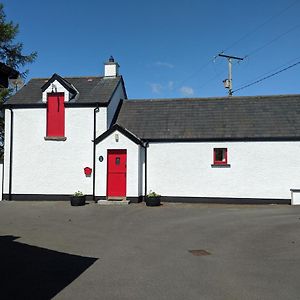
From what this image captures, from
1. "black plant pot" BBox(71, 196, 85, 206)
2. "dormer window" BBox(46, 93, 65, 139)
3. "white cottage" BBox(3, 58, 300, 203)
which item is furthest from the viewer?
"dormer window" BBox(46, 93, 65, 139)

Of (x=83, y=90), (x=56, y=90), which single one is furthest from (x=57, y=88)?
(x=83, y=90)

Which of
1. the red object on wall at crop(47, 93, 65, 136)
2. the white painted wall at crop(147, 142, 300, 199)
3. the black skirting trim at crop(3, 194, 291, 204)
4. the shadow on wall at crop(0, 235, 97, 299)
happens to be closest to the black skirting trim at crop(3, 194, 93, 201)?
the black skirting trim at crop(3, 194, 291, 204)

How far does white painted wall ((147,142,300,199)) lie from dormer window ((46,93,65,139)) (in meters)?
4.93

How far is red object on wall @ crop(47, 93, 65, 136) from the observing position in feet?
69.6

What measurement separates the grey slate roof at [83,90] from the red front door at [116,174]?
307 centimetres

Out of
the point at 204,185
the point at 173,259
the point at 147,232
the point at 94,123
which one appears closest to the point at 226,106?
the point at 204,185

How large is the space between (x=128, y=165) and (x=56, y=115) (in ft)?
16.4

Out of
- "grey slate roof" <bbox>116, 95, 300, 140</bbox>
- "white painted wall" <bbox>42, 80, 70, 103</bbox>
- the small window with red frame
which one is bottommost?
the small window with red frame

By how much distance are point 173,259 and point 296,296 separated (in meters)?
2.95

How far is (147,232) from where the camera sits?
1178cm

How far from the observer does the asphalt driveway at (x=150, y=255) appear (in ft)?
20.3

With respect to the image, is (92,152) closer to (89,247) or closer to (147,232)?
(147,232)

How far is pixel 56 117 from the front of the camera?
21281 mm

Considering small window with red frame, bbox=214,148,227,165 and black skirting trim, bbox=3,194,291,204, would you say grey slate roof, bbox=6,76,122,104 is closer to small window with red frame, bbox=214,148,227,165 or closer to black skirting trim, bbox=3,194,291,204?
black skirting trim, bbox=3,194,291,204
